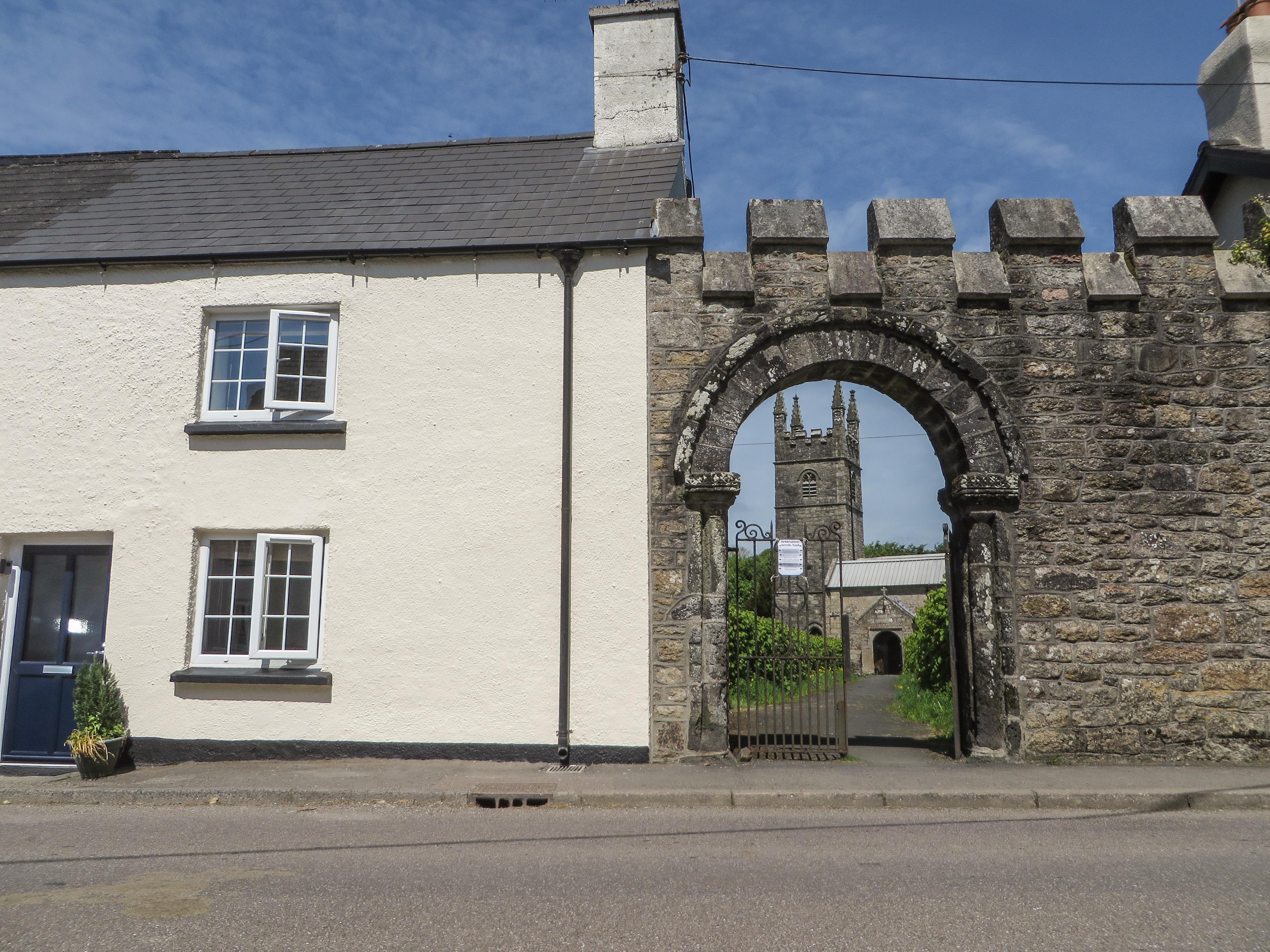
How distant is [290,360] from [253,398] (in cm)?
54

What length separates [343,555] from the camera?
327 inches

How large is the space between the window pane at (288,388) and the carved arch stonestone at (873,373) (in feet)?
12.4

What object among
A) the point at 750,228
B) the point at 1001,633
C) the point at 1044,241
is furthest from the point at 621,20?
the point at 1001,633

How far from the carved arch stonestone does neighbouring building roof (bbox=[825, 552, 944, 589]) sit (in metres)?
39.2

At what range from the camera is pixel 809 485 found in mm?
59344

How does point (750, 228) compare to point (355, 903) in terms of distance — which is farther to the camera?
point (750, 228)

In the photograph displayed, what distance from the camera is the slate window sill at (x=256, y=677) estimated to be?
8.05 meters

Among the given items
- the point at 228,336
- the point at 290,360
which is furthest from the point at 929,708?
the point at 228,336

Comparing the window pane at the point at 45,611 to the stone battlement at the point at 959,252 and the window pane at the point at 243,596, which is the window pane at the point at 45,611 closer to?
the window pane at the point at 243,596

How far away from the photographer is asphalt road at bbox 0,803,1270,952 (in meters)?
3.98

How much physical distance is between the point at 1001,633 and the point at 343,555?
234 inches

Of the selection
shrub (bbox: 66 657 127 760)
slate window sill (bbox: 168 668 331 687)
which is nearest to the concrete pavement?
shrub (bbox: 66 657 127 760)

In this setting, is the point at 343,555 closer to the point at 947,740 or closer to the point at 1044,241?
the point at 947,740

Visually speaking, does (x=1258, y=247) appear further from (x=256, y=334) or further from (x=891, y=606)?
(x=891, y=606)
